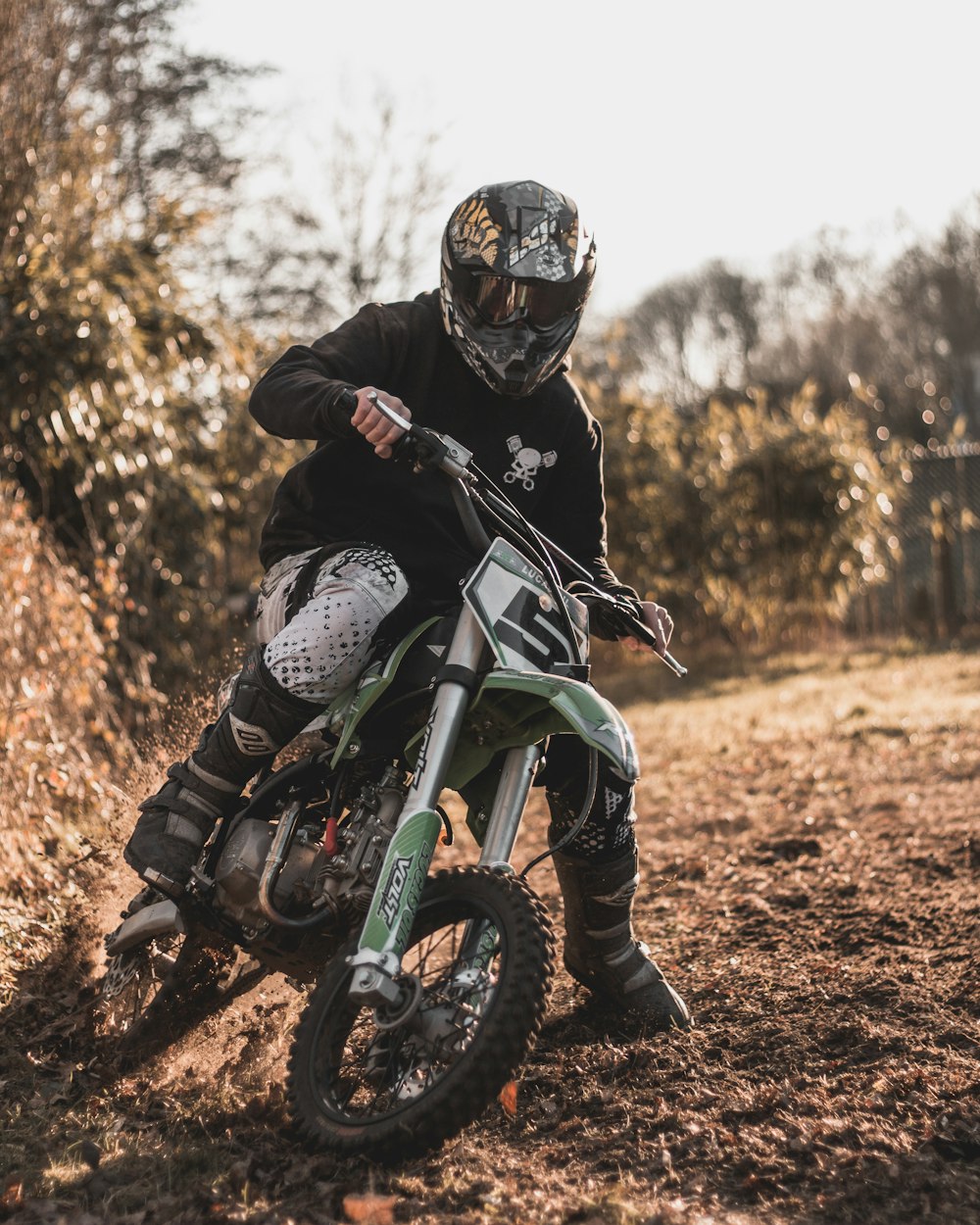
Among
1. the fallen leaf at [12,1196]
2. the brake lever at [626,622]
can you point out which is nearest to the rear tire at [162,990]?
the fallen leaf at [12,1196]

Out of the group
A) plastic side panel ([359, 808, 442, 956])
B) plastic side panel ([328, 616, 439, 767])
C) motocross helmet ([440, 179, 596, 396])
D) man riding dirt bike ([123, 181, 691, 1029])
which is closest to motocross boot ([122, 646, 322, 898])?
man riding dirt bike ([123, 181, 691, 1029])

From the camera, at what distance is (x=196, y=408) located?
793 centimetres

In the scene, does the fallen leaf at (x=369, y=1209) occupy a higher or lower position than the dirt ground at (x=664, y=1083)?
higher

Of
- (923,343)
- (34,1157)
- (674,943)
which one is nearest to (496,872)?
(34,1157)

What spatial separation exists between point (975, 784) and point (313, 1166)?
Answer: 15.6ft

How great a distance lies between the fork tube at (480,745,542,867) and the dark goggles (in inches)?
43.1

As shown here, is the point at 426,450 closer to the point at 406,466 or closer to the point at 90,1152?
the point at 406,466

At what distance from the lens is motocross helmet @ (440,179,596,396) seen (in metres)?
3.31

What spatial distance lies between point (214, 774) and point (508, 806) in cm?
91

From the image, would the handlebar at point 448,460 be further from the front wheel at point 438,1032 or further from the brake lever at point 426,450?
the front wheel at point 438,1032

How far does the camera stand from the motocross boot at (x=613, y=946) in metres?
3.64

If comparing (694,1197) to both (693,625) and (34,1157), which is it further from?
(693,625)

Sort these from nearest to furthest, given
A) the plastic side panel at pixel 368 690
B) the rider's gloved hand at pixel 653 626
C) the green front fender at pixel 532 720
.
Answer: the green front fender at pixel 532 720 → the plastic side panel at pixel 368 690 → the rider's gloved hand at pixel 653 626

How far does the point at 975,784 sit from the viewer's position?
6.65 m
